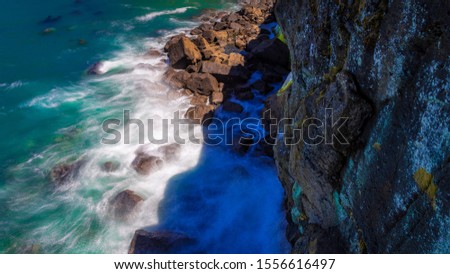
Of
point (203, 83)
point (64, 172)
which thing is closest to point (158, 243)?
point (64, 172)

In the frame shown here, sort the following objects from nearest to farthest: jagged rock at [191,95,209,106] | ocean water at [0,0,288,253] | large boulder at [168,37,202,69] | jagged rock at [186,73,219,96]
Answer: ocean water at [0,0,288,253]
jagged rock at [191,95,209,106]
jagged rock at [186,73,219,96]
large boulder at [168,37,202,69]

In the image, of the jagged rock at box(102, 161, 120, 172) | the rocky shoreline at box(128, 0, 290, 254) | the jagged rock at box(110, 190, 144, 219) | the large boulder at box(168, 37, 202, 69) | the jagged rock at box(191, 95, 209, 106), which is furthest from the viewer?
the large boulder at box(168, 37, 202, 69)

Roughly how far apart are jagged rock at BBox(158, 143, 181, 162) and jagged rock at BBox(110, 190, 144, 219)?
11.1 ft

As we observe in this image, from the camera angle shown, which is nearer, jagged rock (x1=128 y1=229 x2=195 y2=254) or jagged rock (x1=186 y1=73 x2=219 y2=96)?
jagged rock (x1=128 y1=229 x2=195 y2=254)

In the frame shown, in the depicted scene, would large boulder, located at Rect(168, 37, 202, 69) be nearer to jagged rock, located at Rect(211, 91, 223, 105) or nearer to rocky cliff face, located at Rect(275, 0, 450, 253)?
jagged rock, located at Rect(211, 91, 223, 105)

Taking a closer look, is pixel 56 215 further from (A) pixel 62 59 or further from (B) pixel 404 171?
→ (A) pixel 62 59

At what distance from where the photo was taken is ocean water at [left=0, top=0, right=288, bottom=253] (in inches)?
674

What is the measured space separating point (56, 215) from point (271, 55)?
18.6 m

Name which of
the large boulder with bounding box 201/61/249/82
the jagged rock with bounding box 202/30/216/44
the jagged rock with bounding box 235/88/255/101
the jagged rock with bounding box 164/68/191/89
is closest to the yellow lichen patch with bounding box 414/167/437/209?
the jagged rock with bounding box 235/88/255/101

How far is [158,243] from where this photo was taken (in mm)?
15789

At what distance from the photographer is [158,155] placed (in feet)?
69.7

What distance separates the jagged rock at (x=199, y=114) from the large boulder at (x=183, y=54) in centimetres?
586
